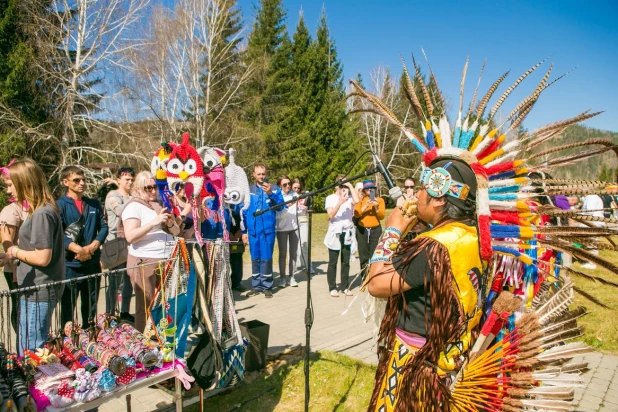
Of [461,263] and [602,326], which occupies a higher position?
[461,263]

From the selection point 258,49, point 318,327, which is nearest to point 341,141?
point 258,49

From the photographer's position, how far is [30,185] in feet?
10.1

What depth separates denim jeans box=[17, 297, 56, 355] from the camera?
9.86 ft

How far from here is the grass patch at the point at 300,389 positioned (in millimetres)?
3617

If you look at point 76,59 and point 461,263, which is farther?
point 76,59

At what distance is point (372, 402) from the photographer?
221 centimetres

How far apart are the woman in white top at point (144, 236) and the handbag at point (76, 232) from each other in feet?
3.21

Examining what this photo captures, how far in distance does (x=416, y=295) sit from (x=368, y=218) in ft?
15.7

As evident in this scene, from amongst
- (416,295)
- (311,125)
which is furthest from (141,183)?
(311,125)

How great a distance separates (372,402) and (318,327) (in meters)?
3.41

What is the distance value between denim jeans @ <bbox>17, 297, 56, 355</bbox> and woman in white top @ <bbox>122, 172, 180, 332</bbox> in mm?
808

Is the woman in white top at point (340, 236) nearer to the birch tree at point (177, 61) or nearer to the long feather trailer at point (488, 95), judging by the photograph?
the long feather trailer at point (488, 95)

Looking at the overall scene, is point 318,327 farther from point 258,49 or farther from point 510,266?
point 258,49

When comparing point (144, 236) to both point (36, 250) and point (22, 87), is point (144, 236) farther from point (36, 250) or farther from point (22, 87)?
point (22, 87)
